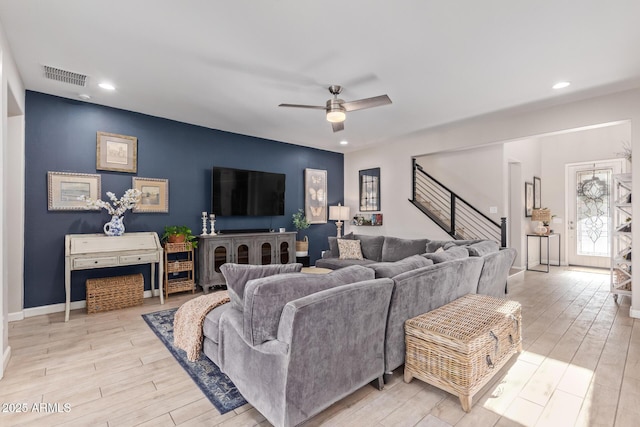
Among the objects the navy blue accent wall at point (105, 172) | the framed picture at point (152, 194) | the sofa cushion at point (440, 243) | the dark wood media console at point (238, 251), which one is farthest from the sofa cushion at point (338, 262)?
the framed picture at point (152, 194)

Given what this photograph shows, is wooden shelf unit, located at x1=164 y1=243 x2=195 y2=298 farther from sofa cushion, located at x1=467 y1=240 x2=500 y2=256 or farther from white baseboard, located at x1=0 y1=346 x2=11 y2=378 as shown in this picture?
sofa cushion, located at x1=467 y1=240 x2=500 y2=256

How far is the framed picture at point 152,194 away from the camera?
14.8 feet

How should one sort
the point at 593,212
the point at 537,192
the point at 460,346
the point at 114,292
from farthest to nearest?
the point at 537,192, the point at 593,212, the point at 114,292, the point at 460,346

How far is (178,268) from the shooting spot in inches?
181

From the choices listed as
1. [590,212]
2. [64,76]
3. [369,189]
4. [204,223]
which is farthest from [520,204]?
[64,76]

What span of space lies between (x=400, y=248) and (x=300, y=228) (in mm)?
2243

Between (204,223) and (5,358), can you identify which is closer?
(5,358)

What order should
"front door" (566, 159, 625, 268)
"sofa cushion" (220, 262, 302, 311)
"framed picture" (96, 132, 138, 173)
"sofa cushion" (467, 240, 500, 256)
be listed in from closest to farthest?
"sofa cushion" (220, 262, 302, 311), "sofa cushion" (467, 240, 500, 256), "framed picture" (96, 132, 138, 173), "front door" (566, 159, 625, 268)

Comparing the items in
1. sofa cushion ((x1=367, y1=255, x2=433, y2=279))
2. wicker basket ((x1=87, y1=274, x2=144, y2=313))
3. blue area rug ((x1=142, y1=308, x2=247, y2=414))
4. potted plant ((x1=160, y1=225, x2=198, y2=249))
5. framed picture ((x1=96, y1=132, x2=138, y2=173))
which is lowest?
blue area rug ((x1=142, y1=308, x2=247, y2=414))

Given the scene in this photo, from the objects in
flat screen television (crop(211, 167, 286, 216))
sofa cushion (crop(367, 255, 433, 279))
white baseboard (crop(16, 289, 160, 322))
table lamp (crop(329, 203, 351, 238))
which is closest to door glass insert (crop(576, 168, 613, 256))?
table lamp (crop(329, 203, 351, 238))

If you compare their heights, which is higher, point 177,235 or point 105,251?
point 177,235

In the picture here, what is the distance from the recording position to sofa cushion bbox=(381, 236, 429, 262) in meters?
4.86

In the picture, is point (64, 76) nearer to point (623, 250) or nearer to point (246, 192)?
point (246, 192)

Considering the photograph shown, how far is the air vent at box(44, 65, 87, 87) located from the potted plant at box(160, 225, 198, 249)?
2.07 m
